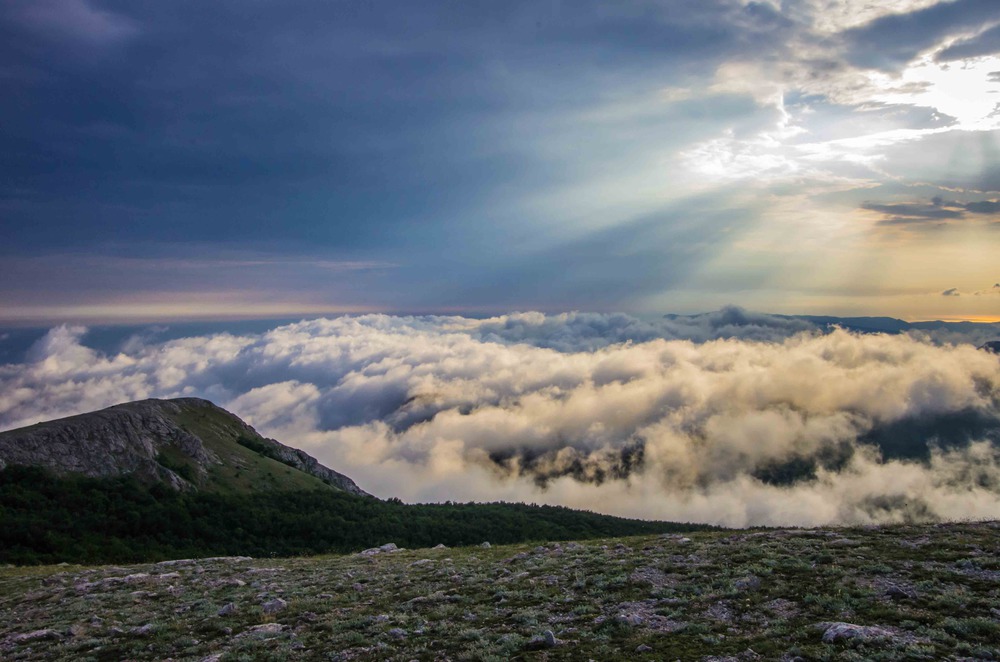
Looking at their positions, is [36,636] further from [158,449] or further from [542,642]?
[158,449]

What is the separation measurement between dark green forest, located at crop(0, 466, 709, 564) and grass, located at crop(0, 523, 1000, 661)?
214 feet

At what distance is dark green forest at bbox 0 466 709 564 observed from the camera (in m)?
87.9

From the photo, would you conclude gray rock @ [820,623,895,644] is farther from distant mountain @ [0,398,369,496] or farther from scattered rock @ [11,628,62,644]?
distant mountain @ [0,398,369,496]

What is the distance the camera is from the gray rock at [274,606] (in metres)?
20.0

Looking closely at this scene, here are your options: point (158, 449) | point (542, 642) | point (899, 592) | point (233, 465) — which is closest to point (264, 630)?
point (542, 642)

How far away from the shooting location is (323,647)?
49.8 feet

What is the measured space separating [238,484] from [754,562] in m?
145

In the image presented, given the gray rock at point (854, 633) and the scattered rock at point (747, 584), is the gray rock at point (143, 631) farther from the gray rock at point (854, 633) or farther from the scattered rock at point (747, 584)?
the gray rock at point (854, 633)

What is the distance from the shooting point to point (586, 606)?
17.1 meters

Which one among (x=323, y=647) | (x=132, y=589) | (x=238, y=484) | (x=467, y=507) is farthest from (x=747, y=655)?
(x=238, y=484)

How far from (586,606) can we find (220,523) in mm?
113851

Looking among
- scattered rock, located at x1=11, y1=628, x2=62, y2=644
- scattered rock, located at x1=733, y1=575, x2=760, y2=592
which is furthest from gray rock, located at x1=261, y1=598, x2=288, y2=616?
scattered rock, located at x1=733, y1=575, x2=760, y2=592

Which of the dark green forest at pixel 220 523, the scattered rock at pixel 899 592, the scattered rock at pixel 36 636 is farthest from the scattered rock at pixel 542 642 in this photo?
the dark green forest at pixel 220 523

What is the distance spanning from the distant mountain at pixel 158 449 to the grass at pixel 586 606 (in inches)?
4335
